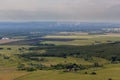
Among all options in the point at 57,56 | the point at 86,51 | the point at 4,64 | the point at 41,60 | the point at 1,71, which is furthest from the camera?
the point at 86,51

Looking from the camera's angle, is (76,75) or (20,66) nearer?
(76,75)

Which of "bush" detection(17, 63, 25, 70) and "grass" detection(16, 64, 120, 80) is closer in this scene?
"grass" detection(16, 64, 120, 80)

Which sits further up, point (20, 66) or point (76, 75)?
point (20, 66)

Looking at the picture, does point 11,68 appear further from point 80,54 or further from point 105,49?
point 105,49

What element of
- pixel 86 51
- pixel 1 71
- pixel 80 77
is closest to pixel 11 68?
pixel 1 71

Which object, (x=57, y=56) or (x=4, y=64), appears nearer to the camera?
(x=4, y=64)

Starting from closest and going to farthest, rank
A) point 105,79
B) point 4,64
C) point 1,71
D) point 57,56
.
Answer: point 105,79
point 1,71
point 4,64
point 57,56

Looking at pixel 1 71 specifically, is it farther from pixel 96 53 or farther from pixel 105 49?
pixel 105 49

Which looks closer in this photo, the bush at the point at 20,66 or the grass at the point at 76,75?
the grass at the point at 76,75

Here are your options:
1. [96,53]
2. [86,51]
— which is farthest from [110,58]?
[86,51]
